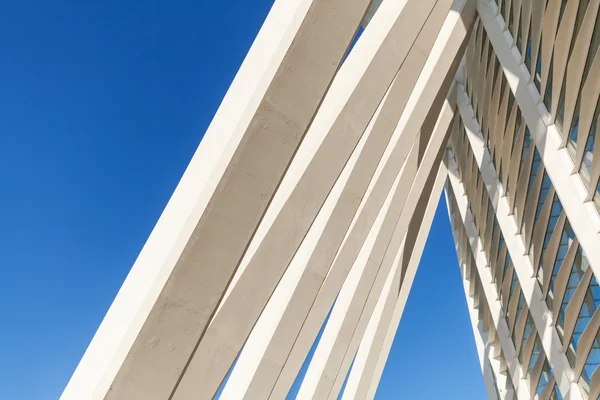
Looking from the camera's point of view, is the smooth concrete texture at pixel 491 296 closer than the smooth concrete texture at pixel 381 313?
No

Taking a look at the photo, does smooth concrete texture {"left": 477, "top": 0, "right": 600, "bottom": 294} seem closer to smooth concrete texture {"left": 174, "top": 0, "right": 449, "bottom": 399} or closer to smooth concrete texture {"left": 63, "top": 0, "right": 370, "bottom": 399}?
smooth concrete texture {"left": 174, "top": 0, "right": 449, "bottom": 399}

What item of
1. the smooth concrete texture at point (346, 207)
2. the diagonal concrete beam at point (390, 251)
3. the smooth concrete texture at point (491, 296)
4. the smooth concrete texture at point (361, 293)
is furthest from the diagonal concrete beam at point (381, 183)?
the smooth concrete texture at point (491, 296)

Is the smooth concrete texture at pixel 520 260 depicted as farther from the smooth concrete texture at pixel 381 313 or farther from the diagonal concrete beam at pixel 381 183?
the diagonal concrete beam at pixel 381 183

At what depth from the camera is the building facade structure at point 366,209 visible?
15.3ft

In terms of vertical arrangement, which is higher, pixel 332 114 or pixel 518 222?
pixel 518 222

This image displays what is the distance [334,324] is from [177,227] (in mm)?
11503

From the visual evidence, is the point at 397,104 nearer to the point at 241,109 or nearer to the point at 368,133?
the point at 368,133

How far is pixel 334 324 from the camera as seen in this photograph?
15.7 meters

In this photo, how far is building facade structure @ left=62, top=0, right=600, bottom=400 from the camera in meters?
4.65

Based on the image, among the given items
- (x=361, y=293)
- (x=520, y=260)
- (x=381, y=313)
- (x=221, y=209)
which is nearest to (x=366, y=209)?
(x=361, y=293)

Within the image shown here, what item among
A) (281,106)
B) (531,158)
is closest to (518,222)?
(531,158)

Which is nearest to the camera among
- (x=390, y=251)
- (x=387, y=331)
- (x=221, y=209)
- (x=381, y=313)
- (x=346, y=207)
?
(x=221, y=209)

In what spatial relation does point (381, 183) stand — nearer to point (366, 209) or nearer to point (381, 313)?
point (366, 209)

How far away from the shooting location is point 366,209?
1323 cm
